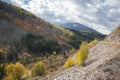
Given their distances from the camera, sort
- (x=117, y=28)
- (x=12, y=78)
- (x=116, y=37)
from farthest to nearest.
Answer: (x=12, y=78)
(x=117, y=28)
(x=116, y=37)

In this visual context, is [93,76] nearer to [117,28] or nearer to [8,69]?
[117,28]

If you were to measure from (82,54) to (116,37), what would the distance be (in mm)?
25570

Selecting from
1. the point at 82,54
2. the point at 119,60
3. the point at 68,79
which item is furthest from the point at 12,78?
the point at 119,60

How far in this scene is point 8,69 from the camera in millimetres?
153375

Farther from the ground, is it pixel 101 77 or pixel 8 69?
pixel 101 77

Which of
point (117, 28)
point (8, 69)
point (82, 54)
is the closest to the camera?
point (82, 54)

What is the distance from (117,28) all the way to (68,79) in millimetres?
61684

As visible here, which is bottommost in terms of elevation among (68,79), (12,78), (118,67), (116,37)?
(12,78)

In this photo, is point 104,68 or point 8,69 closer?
point 104,68

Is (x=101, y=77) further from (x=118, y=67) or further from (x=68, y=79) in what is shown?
(x=68, y=79)

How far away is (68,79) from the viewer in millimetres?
61750

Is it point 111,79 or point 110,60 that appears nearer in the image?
point 111,79

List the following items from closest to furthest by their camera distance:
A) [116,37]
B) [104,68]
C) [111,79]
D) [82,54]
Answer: [111,79] < [104,68] < [82,54] < [116,37]

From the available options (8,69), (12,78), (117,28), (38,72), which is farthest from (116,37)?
(8,69)
